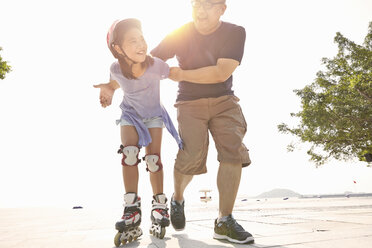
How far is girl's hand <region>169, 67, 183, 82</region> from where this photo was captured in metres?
2.96

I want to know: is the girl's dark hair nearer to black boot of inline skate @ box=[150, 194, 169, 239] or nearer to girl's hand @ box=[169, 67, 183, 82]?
girl's hand @ box=[169, 67, 183, 82]

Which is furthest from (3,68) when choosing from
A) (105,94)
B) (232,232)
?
(232,232)

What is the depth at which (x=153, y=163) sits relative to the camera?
2.96 meters

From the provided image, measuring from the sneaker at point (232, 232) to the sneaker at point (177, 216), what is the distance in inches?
17.3

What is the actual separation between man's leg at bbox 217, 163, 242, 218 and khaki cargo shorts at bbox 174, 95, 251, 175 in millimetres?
110

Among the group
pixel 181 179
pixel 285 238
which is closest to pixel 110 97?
pixel 181 179

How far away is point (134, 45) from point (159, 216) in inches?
59.2

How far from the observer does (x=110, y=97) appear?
2990 mm

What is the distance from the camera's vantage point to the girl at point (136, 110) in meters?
2.76

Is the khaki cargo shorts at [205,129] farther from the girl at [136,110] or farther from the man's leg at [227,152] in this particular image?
the girl at [136,110]

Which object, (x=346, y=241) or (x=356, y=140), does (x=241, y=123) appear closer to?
(x=346, y=241)

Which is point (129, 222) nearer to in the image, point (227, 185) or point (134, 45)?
point (227, 185)

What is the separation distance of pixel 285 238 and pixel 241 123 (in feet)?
3.68

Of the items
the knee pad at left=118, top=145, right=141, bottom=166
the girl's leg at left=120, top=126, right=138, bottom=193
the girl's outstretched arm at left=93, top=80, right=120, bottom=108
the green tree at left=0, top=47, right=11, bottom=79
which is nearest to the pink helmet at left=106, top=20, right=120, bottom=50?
the girl's outstretched arm at left=93, top=80, right=120, bottom=108
